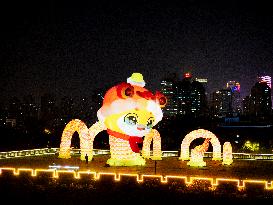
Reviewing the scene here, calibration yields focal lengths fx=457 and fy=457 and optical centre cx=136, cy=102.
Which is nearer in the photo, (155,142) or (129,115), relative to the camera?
(129,115)

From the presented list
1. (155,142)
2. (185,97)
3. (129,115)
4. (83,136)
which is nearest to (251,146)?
(155,142)

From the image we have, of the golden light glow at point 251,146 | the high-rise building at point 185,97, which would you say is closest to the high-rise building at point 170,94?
the high-rise building at point 185,97

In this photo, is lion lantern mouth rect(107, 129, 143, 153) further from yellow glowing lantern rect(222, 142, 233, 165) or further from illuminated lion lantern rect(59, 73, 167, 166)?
yellow glowing lantern rect(222, 142, 233, 165)

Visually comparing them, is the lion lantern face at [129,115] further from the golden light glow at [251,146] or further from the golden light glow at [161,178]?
the golden light glow at [251,146]

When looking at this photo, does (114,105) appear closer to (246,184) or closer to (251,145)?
(246,184)

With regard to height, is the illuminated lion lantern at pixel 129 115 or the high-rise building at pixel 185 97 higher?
the high-rise building at pixel 185 97

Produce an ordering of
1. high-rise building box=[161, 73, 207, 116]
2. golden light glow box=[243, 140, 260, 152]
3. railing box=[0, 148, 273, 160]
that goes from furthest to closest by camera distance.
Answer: high-rise building box=[161, 73, 207, 116]
golden light glow box=[243, 140, 260, 152]
railing box=[0, 148, 273, 160]

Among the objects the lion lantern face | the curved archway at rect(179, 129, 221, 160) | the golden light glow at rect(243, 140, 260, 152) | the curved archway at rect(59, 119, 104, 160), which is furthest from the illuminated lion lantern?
the golden light glow at rect(243, 140, 260, 152)

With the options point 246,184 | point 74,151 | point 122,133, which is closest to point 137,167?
point 122,133

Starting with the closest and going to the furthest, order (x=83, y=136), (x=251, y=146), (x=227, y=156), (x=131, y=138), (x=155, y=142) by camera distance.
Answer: (x=131, y=138)
(x=227, y=156)
(x=83, y=136)
(x=155, y=142)
(x=251, y=146)

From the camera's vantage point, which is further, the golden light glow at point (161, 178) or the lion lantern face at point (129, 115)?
the lion lantern face at point (129, 115)

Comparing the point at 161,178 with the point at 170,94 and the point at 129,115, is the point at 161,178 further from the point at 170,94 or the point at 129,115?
the point at 170,94

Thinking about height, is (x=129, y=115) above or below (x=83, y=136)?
above

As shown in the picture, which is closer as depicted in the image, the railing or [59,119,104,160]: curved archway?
[59,119,104,160]: curved archway
